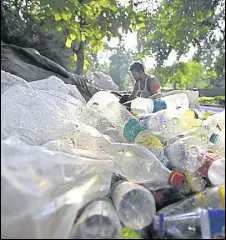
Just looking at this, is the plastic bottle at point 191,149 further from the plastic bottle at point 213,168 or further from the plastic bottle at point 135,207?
the plastic bottle at point 135,207

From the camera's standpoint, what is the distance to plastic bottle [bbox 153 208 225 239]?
784 mm

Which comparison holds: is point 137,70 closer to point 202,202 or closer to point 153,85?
point 153,85

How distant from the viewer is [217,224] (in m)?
0.79

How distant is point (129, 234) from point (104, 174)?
25cm

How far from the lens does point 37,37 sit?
20.5 feet

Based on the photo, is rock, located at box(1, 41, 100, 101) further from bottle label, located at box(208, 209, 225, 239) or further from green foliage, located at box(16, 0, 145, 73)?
bottle label, located at box(208, 209, 225, 239)

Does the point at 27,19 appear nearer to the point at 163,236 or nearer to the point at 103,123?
the point at 103,123

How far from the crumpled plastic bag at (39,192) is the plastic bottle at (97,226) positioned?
29mm

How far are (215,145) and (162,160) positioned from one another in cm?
23

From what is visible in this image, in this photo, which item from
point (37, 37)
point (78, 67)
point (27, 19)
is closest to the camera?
point (27, 19)

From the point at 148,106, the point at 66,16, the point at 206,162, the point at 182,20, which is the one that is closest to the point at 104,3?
the point at 66,16

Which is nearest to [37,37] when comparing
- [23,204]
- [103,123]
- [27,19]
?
[27,19]

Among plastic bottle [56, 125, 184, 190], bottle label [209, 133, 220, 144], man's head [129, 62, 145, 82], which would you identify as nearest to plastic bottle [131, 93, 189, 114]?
bottle label [209, 133, 220, 144]

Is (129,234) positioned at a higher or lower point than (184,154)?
lower
